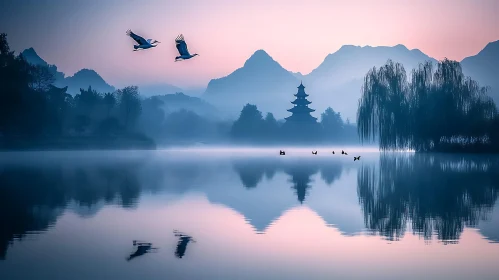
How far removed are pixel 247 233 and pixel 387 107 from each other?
124 ft

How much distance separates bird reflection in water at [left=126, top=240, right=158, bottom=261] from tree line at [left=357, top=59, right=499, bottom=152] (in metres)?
38.1

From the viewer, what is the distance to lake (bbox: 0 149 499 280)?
7.74 metres

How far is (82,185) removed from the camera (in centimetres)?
2034

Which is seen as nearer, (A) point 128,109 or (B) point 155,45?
(B) point 155,45

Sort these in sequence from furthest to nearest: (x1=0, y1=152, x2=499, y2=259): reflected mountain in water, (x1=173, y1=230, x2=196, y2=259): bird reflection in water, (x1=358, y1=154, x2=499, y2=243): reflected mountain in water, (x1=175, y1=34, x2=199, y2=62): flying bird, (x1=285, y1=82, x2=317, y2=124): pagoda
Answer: (x1=285, y1=82, x2=317, y2=124): pagoda
(x1=175, y1=34, x2=199, y2=62): flying bird
(x1=0, y1=152, x2=499, y2=259): reflected mountain in water
(x1=358, y1=154, x2=499, y2=243): reflected mountain in water
(x1=173, y1=230, x2=196, y2=259): bird reflection in water

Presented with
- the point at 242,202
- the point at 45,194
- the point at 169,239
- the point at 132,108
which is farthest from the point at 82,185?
the point at 132,108

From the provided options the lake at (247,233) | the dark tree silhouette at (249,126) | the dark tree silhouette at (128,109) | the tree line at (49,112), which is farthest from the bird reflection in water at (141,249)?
the dark tree silhouette at (249,126)

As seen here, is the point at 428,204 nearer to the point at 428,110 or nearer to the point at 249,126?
the point at 428,110

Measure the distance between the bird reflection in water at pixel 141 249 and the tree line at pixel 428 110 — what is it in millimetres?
38056

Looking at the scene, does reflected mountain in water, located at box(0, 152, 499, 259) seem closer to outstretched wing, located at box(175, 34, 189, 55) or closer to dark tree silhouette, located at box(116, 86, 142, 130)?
outstretched wing, located at box(175, 34, 189, 55)

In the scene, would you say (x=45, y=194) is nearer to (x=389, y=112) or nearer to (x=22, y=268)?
(x=22, y=268)

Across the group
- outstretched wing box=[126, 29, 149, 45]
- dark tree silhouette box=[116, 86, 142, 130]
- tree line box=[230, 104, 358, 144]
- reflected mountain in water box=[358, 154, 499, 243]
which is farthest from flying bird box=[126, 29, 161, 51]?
Answer: tree line box=[230, 104, 358, 144]

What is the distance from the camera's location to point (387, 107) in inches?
1842

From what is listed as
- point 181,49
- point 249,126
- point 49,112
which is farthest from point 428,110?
point 249,126
